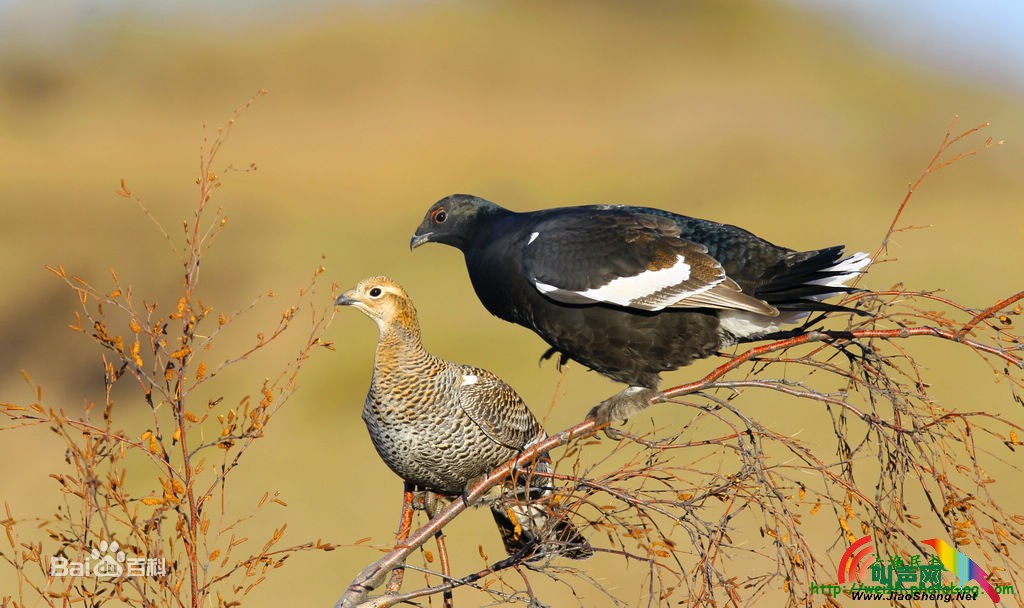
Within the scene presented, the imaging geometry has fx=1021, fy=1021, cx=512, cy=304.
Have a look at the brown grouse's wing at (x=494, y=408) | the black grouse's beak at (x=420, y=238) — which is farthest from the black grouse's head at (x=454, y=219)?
the brown grouse's wing at (x=494, y=408)

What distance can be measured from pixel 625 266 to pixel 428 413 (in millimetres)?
1185

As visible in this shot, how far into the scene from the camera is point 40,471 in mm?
19438

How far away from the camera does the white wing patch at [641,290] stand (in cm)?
484

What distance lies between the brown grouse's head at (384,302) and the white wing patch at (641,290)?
2.53 feet

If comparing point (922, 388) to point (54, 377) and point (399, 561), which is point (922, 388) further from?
point (54, 377)

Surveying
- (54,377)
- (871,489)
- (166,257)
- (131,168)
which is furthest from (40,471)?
(871,489)

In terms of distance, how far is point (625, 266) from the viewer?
4.95 m

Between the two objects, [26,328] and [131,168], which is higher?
[131,168]

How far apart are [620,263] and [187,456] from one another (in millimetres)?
2297

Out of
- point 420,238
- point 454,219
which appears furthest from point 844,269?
point 420,238

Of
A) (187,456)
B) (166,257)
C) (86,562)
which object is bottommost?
(86,562)

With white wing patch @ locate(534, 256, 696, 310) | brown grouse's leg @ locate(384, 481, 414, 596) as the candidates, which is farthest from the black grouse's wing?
brown grouse's leg @ locate(384, 481, 414, 596)

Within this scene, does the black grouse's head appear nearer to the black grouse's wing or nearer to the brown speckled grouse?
the black grouse's wing

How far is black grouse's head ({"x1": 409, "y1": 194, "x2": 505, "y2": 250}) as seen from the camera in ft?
18.5
